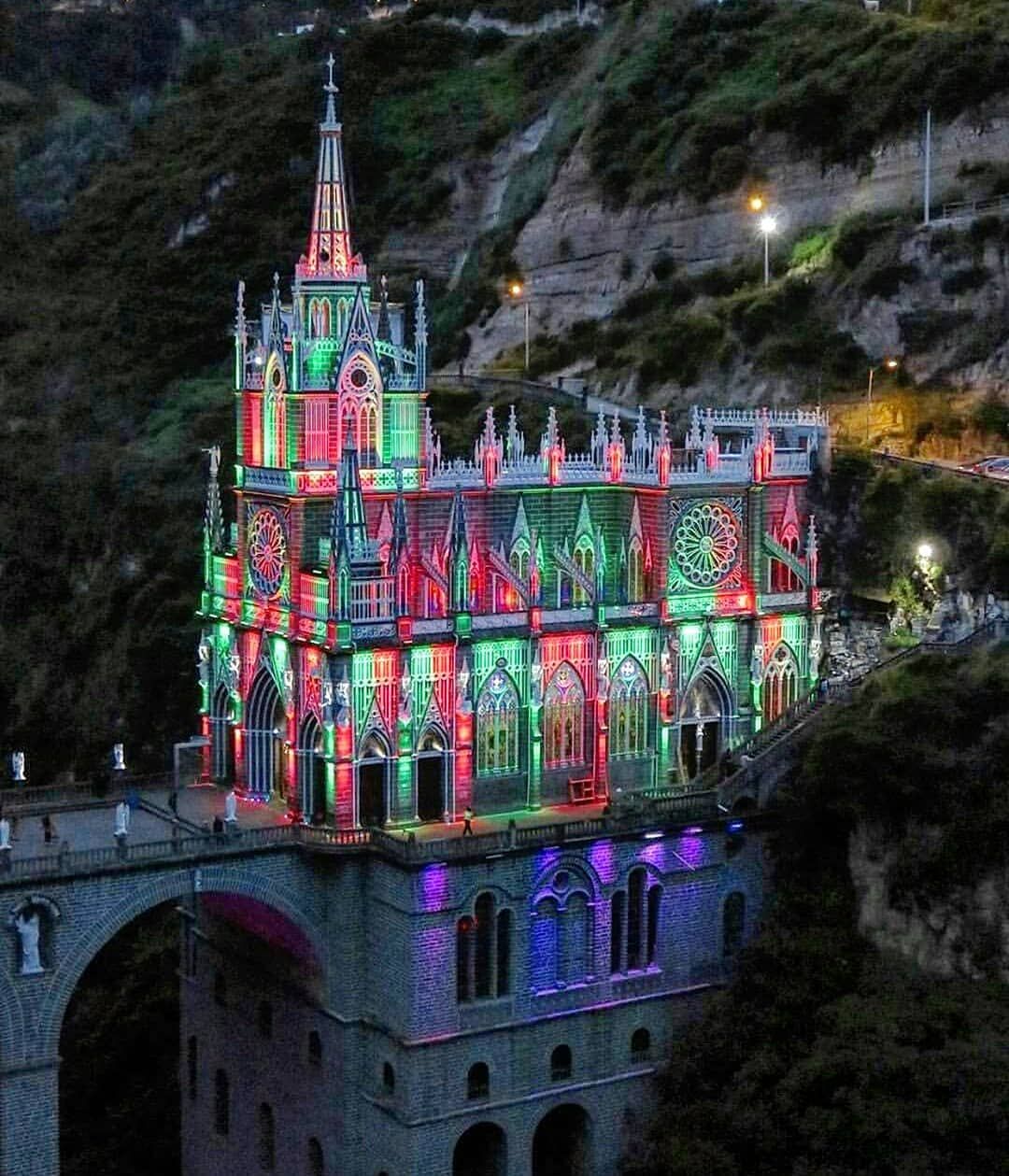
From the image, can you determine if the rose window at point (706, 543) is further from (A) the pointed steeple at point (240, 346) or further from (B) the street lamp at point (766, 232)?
(B) the street lamp at point (766, 232)

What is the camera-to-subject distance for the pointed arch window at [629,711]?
183ft

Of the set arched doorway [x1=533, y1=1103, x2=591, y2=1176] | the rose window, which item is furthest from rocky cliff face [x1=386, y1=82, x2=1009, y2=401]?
arched doorway [x1=533, y1=1103, x2=591, y2=1176]

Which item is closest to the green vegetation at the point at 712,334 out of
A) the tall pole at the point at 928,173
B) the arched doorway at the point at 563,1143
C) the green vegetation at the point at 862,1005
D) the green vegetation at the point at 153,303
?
the tall pole at the point at 928,173

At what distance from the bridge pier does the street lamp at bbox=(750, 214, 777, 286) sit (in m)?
51.9

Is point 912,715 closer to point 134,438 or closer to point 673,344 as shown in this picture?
point 673,344

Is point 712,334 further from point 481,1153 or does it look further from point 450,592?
point 481,1153

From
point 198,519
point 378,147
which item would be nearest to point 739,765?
point 198,519

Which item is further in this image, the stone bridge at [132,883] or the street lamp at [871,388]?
the street lamp at [871,388]

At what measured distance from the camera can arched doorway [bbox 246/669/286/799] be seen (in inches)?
2120

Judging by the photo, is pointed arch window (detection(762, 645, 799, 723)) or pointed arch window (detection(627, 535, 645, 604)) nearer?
pointed arch window (detection(627, 535, 645, 604))

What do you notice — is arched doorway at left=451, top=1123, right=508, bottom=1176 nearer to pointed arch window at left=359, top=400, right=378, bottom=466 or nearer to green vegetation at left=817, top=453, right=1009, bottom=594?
pointed arch window at left=359, top=400, right=378, bottom=466

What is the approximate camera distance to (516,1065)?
5075 centimetres

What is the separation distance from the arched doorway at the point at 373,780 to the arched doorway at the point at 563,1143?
8718 millimetres

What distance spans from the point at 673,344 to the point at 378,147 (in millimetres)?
41417
